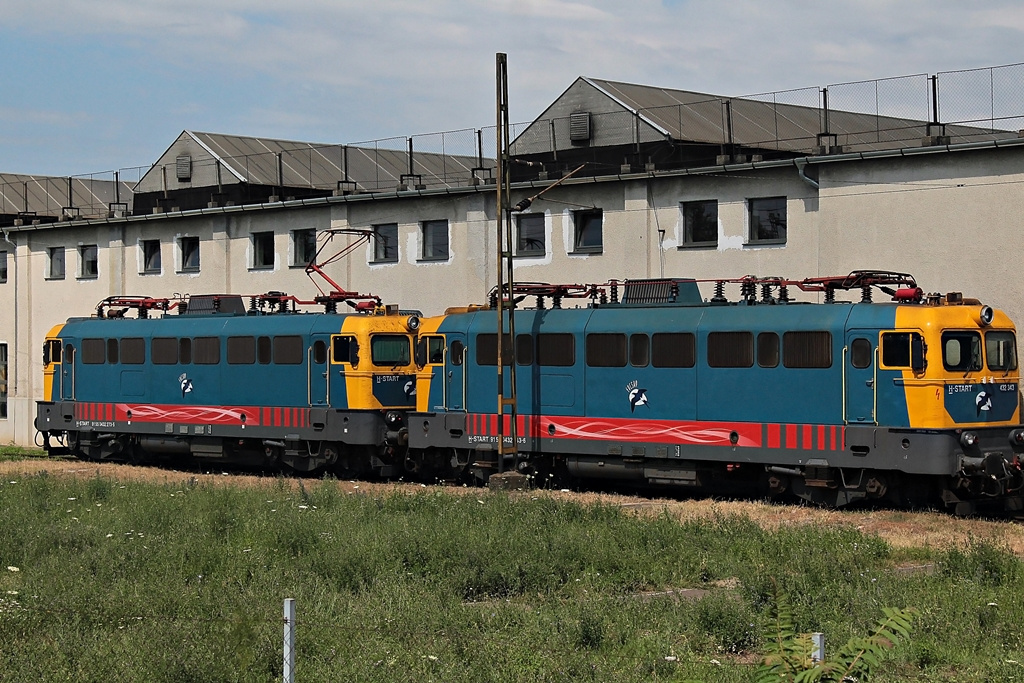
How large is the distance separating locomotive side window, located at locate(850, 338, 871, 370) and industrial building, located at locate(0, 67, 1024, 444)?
509cm

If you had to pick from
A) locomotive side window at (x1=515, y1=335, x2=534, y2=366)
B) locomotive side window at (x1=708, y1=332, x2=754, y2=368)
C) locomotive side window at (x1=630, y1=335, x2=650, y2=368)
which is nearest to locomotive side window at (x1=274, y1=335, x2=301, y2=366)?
locomotive side window at (x1=515, y1=335, x2=534, y2=366)

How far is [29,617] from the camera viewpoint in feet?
39.5

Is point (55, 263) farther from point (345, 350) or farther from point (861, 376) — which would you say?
point (861, 376)

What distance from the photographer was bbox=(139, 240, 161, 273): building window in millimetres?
42906

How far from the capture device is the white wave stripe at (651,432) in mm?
23203

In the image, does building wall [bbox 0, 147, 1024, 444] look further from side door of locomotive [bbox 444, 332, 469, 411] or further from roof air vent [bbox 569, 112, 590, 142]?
side door of locomotive [bbox 444, 332, 469, 411]

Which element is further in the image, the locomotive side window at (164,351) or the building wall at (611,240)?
the locomotive side window at (164,351)

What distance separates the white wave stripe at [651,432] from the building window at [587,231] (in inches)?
301

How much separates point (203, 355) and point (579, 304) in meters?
9.18

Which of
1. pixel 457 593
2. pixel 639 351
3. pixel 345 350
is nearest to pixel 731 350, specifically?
pixel 639 351

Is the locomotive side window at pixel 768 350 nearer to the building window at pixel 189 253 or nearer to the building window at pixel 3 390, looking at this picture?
the building window at pixel 189 253

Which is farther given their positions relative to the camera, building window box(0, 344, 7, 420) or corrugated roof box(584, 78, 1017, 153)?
building window box(0, 344, 7, 420)

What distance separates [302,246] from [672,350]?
685 inches

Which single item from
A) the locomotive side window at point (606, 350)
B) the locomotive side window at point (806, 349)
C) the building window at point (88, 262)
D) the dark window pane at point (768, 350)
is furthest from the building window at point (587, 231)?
the building window at point (88, 262)
